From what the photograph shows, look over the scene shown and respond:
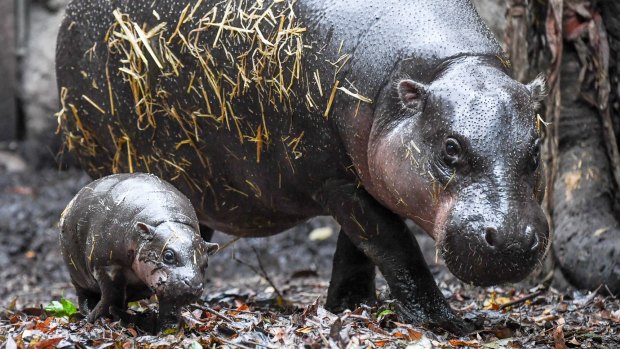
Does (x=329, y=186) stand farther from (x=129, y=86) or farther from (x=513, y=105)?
(x=129, y=86)

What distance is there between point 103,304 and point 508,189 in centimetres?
204

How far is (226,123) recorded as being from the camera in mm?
6082

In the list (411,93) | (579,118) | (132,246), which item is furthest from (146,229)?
(579,118)

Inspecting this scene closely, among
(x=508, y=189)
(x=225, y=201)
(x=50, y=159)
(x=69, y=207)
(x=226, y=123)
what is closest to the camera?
(x=508, y=189)

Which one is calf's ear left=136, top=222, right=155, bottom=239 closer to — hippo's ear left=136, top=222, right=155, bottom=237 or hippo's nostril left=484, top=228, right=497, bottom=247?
hippo's ear left=136, top=222, right=155, bottom=237

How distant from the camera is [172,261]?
4883 millimetres

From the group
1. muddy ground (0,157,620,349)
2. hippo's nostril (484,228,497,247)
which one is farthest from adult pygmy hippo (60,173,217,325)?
hippo's nostril (484,228,497,247)

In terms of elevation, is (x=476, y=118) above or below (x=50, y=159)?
above

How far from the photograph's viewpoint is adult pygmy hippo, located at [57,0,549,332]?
15.9ft

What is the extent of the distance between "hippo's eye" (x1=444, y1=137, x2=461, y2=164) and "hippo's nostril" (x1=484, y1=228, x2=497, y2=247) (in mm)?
380

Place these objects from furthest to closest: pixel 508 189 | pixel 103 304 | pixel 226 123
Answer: pixel 226 123
pixel 103 304
pixel 508 189

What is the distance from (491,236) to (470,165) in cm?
35

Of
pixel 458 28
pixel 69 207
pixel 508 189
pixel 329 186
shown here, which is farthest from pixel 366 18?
pixel 69 207

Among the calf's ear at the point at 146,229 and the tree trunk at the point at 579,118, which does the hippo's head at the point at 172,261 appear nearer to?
the calf's ear at the point at 146,229
